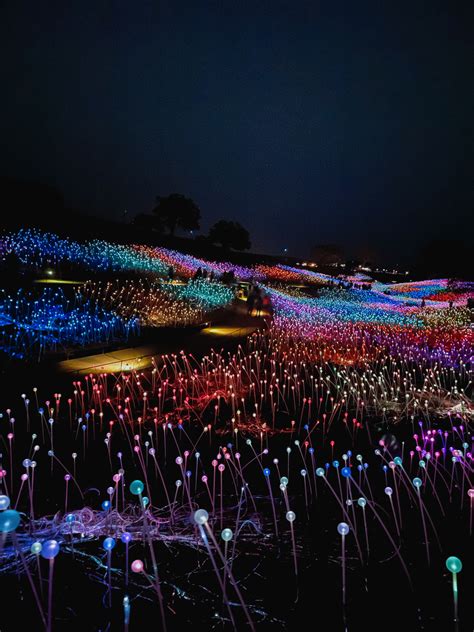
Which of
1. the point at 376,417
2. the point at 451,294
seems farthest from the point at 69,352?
the point at 451,294

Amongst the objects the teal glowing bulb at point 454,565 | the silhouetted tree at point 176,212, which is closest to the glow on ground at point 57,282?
the teal glowing bulb at point 454,565

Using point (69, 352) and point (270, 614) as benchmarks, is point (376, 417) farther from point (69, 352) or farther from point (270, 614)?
point (69, 352)

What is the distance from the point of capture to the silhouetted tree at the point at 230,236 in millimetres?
57781

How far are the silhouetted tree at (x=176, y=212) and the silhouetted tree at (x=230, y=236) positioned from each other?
14.5 ft

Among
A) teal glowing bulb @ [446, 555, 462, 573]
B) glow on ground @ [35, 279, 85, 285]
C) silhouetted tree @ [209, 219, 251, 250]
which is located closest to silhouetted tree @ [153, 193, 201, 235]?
silhouetted tree @ [209, 219, 251, 250]

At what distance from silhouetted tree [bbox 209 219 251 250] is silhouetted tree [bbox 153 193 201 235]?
4433mm

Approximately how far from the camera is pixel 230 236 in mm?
57750

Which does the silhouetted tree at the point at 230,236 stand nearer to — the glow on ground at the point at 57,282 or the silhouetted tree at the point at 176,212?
the silhouetted tree at the point at 176,212

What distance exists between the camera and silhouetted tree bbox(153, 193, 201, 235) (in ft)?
176

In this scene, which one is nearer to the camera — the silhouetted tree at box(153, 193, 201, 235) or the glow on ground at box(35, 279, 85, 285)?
the glow on ground at box(35, 279, 85, 285)

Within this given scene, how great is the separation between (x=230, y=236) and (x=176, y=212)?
8.58 meters

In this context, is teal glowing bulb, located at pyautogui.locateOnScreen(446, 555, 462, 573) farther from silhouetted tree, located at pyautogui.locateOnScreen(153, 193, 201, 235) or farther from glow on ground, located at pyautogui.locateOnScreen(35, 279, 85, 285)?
silhouetted tree, located at pyautogui.locateOnScreen(153, 193, 201, 235)

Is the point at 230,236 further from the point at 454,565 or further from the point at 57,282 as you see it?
the point at 454,565

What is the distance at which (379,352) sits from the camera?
12008 mm
